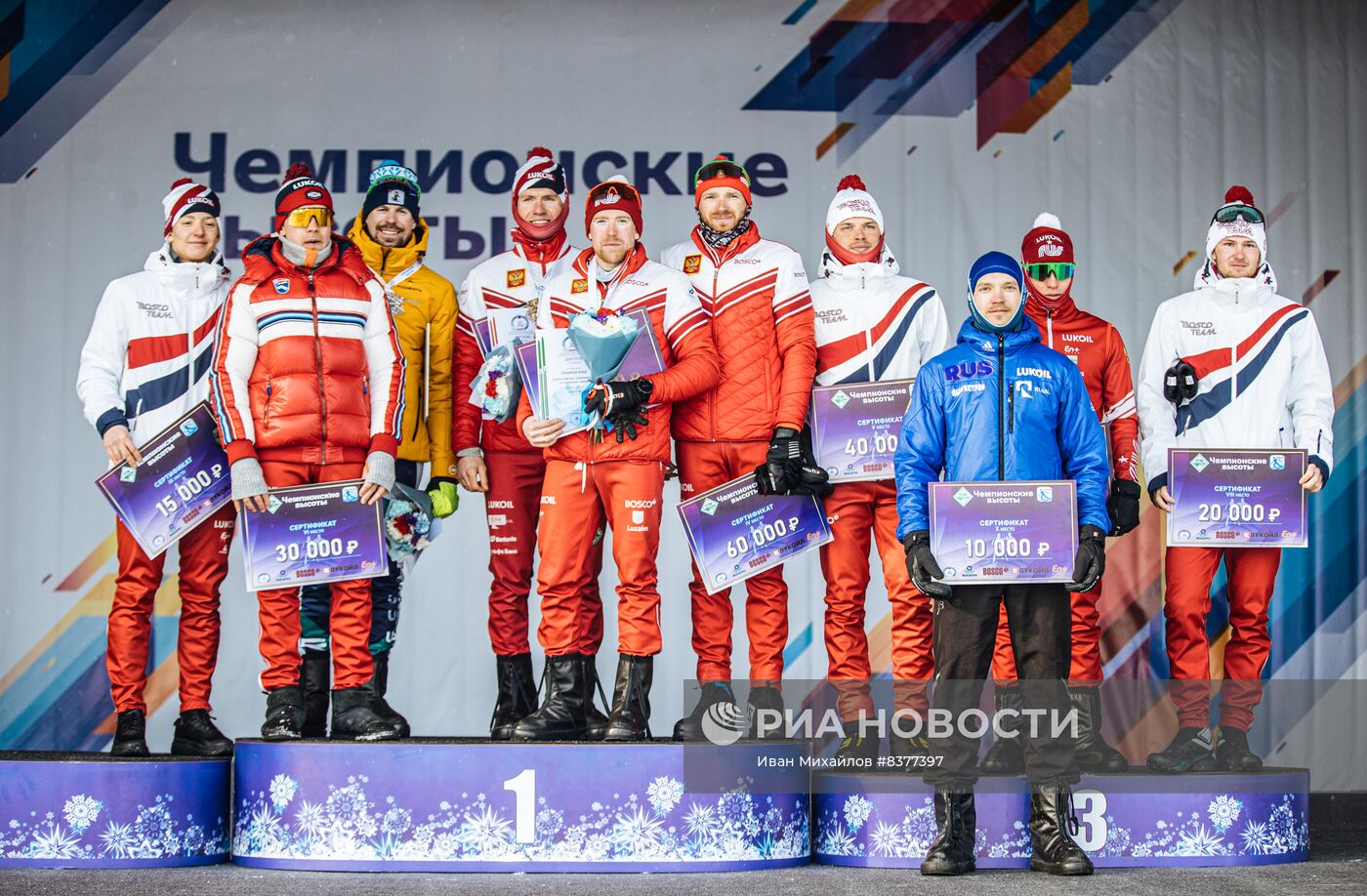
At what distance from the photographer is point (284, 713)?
13.6 feet

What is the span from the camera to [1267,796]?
13.0 feet

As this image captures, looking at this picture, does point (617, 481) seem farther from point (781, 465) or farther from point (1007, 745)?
point (1007, 745)

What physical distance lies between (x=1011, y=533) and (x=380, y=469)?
174 cm

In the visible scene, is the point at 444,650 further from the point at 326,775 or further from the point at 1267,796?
the point at 1267,796

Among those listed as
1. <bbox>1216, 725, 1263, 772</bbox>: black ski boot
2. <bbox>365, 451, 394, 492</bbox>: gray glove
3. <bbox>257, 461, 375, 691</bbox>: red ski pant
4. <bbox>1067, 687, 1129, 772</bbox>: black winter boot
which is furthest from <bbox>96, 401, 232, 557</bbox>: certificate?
<bbox>1216, 725, 1263, 772</bbox>: black ski boot

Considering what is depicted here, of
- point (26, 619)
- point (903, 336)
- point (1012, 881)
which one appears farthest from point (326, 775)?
point (26, 619)

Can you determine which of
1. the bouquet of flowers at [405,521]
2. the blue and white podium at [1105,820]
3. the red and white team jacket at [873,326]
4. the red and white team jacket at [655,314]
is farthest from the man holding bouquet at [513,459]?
the blue and white podium at [1105,820]

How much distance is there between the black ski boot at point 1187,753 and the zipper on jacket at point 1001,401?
3.89 feet

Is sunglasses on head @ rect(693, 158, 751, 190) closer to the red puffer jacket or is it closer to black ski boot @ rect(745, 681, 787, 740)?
the red puffer jacket

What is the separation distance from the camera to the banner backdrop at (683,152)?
6219 millimetres

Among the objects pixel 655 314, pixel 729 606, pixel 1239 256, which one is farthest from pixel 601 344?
pixel 1239 256

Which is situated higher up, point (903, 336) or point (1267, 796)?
point (903, 336)

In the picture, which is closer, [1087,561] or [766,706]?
[1087,561]

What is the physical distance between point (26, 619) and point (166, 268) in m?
2.41
